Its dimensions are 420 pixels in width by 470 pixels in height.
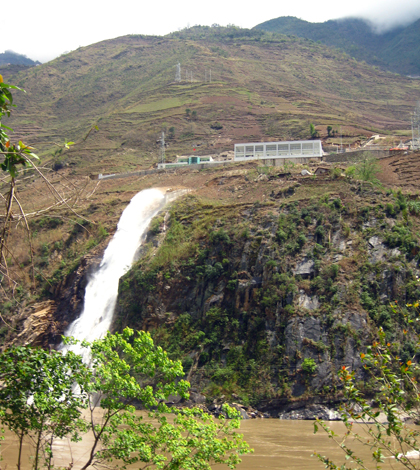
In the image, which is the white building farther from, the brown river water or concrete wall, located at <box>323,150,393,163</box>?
the brown river water

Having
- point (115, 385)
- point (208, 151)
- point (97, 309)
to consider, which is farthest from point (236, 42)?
point (115, 385)

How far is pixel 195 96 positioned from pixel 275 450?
75.6 m

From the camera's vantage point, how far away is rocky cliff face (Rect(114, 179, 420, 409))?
29094 millimetres

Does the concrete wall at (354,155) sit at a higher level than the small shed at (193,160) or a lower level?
higher

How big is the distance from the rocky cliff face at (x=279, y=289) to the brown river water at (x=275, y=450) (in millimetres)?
3683

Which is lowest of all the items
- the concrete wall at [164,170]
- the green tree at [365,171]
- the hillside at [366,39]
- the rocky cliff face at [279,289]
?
the rocky cliff face at [279,289]

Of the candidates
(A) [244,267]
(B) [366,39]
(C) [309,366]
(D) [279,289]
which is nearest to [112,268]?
(A) [244,267]

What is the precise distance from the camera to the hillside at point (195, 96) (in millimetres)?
76062

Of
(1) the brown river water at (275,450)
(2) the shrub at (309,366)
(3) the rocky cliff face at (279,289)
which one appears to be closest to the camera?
(1) the brown river water at (275,450)

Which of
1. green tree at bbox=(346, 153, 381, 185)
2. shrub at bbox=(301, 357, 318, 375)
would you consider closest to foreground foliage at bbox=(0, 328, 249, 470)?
shrub at bbox=(301, 357, 318, 375)

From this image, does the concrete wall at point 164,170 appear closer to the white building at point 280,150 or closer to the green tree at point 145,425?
the white building at point 280,150

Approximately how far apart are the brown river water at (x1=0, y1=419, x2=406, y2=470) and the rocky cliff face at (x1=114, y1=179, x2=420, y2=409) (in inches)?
145

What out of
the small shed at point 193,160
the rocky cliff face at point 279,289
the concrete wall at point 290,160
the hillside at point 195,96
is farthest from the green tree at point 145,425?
the hillside at point 195,96

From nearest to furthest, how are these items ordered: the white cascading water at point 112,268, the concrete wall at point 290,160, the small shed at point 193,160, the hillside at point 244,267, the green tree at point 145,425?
the green tree at point 145,425 → the hillside at point 244,267 → the white cascading water at point 112,268 → the concrete wall at point 290,160 → the small shed at point 193,160
